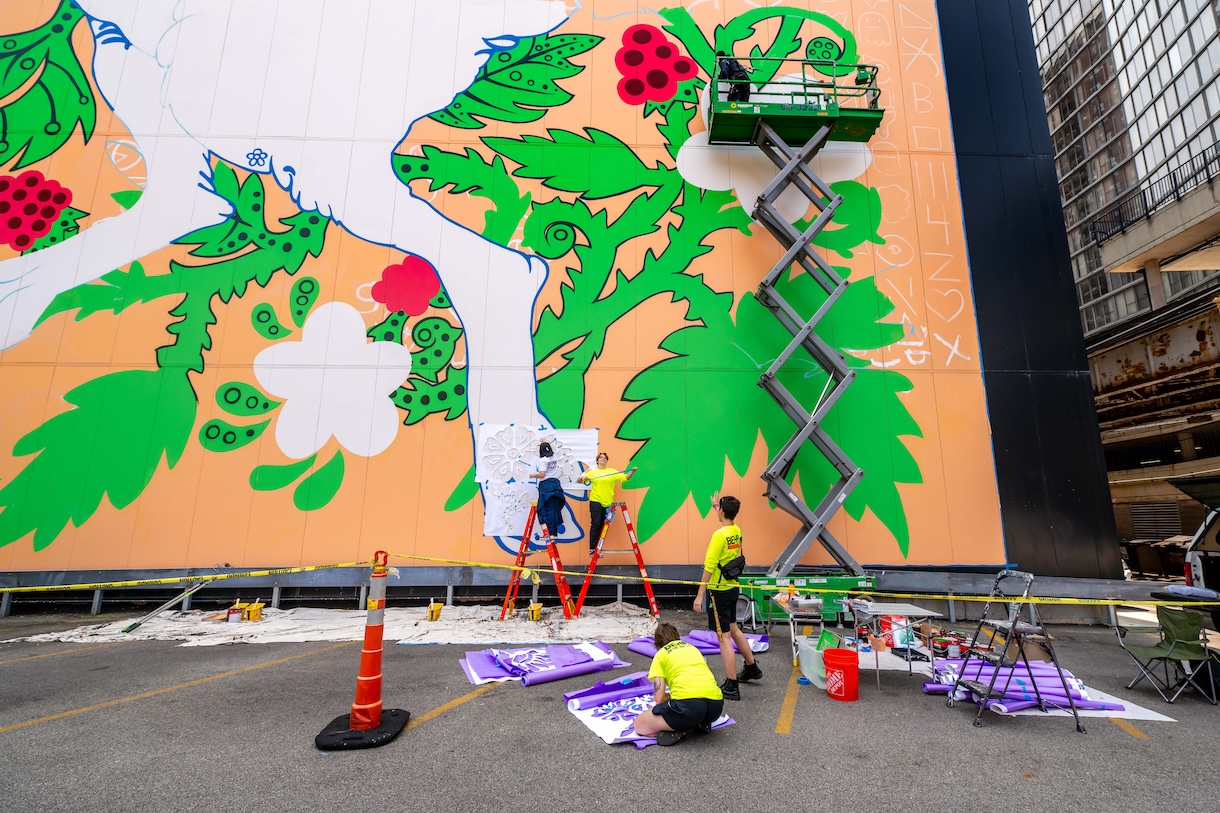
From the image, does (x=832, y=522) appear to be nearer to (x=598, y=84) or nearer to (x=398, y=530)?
(x=398, y=530)

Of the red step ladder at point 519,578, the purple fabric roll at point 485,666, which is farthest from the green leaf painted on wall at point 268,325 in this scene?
the purple fabric roll at point 485,666

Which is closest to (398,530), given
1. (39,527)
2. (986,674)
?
(39,527)

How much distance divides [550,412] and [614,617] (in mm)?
3877

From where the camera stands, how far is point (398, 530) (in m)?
9.69

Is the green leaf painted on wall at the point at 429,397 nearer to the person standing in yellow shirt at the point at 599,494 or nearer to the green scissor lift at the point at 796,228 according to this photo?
the person standing in yellow shirt at the point at 599,494

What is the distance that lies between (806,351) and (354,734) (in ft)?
30.7

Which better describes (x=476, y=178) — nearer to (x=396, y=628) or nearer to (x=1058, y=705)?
(x=396, y=628)

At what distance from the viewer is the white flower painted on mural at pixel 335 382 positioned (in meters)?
9.98

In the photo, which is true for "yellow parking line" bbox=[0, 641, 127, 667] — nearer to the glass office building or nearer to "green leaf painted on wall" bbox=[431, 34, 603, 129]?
"green leaf painted on wall" bbox=[431, 34, 603, 129]

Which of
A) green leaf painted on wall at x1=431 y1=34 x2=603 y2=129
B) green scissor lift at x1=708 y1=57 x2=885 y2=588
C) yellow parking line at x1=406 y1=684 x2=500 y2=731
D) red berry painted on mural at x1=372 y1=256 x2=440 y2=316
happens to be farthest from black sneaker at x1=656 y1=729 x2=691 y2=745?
green leaf painted on wall at x1=431 y1=34 x2=603 y2=129

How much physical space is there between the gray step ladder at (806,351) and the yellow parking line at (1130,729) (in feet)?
13.3

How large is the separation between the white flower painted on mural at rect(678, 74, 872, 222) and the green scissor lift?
214mm

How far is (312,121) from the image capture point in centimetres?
1126

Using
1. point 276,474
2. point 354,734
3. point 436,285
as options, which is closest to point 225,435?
point 276,474
